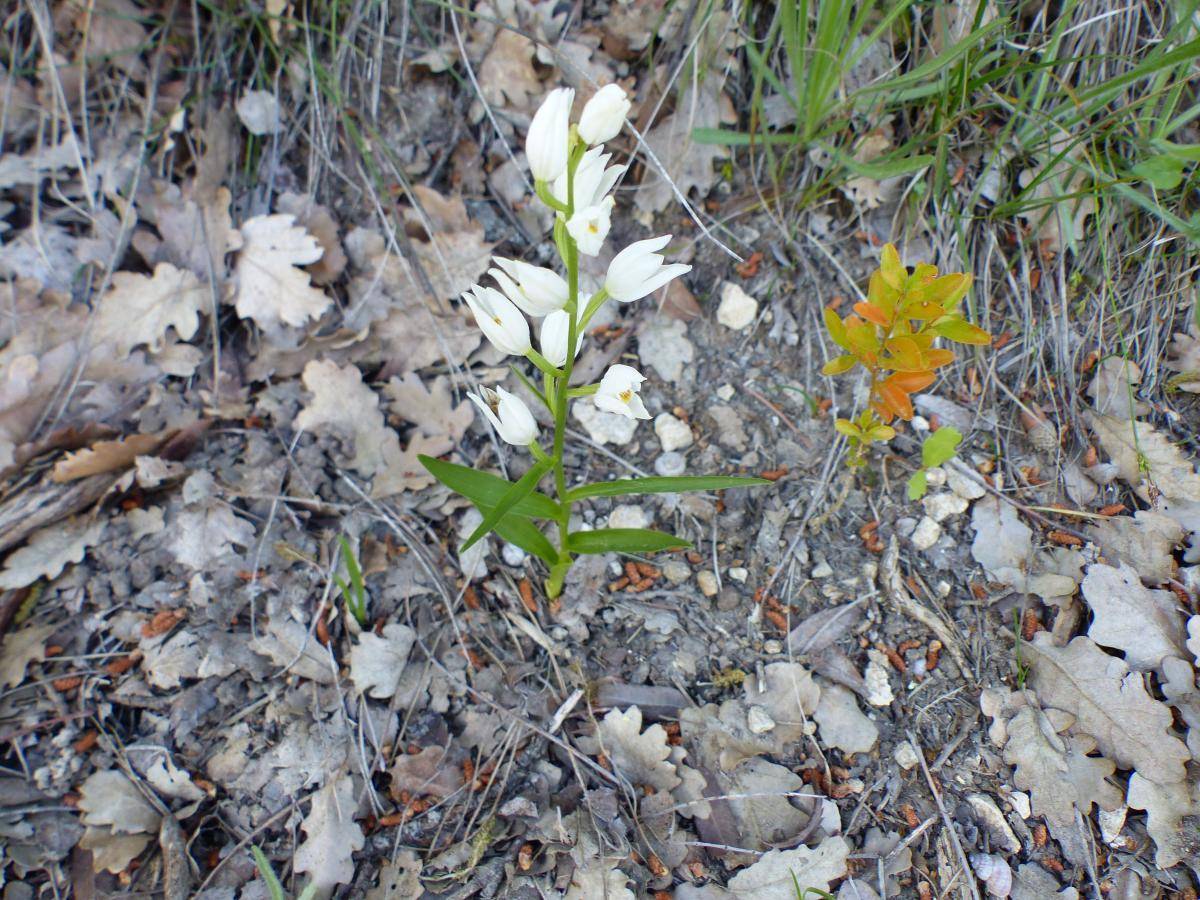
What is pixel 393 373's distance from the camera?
268cm

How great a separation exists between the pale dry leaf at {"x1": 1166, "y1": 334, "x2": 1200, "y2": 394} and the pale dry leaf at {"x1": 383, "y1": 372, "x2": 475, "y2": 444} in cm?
220

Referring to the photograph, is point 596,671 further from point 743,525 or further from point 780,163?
point 780,163

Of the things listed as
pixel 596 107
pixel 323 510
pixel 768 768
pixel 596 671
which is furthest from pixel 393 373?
pixel 768 768

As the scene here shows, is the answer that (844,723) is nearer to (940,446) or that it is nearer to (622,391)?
(940,446)

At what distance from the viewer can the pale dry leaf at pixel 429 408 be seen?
256 cm

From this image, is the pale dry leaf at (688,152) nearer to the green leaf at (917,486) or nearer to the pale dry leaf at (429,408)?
the pale dry leaf at (429,408)

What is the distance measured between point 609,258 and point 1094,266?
1.61 metres

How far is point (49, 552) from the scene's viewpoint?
7.73 feet

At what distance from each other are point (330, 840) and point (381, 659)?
47cm

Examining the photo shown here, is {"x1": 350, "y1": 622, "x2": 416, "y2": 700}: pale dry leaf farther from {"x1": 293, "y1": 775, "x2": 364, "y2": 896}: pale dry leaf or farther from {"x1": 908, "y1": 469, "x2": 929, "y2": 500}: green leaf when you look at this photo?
{"x1": 908, "y1": 469, "x2": 929, "y2": 500}: green leaf

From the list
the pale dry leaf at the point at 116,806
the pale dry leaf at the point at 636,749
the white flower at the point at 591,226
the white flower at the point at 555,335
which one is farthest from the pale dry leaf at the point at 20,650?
the white flower at the point at 591,226

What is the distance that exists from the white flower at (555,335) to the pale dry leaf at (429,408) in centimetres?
86

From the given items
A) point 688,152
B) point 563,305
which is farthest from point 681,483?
point 688,152

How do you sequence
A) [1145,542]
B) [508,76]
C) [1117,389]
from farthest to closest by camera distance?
[508,76]
[1117,389]
[1145,542]
